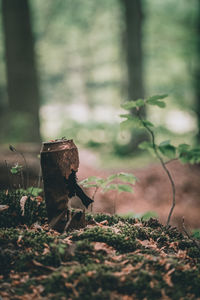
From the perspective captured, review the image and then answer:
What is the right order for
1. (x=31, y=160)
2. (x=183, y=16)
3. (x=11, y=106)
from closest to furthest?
(x=31, y=160) < (x=11, y=106) < (x=183, y=16)

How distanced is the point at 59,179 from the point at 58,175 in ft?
0.12

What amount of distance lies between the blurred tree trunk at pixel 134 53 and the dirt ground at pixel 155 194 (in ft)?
10.8

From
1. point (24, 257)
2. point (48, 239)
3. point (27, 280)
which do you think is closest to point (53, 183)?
point (48, 239)

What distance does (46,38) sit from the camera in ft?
65.7

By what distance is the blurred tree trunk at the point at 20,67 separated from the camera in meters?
9.16

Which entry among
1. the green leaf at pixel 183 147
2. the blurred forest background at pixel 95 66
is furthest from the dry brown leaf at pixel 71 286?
the blurred forest background at pixel 95 66

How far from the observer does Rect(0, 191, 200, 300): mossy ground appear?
1619 millimetres

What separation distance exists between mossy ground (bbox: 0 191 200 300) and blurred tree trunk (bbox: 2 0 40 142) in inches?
287

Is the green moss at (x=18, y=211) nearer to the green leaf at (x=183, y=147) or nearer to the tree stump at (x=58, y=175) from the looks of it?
the tree stump at (x=58, y=175)

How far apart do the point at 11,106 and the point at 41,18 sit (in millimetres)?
12573

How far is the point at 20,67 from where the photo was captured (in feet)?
30.5

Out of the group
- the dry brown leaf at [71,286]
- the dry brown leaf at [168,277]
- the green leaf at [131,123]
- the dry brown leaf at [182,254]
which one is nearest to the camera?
the dry brown leaf at [71,286]

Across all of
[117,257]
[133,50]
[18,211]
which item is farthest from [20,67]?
[117,257]

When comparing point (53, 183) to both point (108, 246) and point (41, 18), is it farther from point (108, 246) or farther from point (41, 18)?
point (41, 18)
